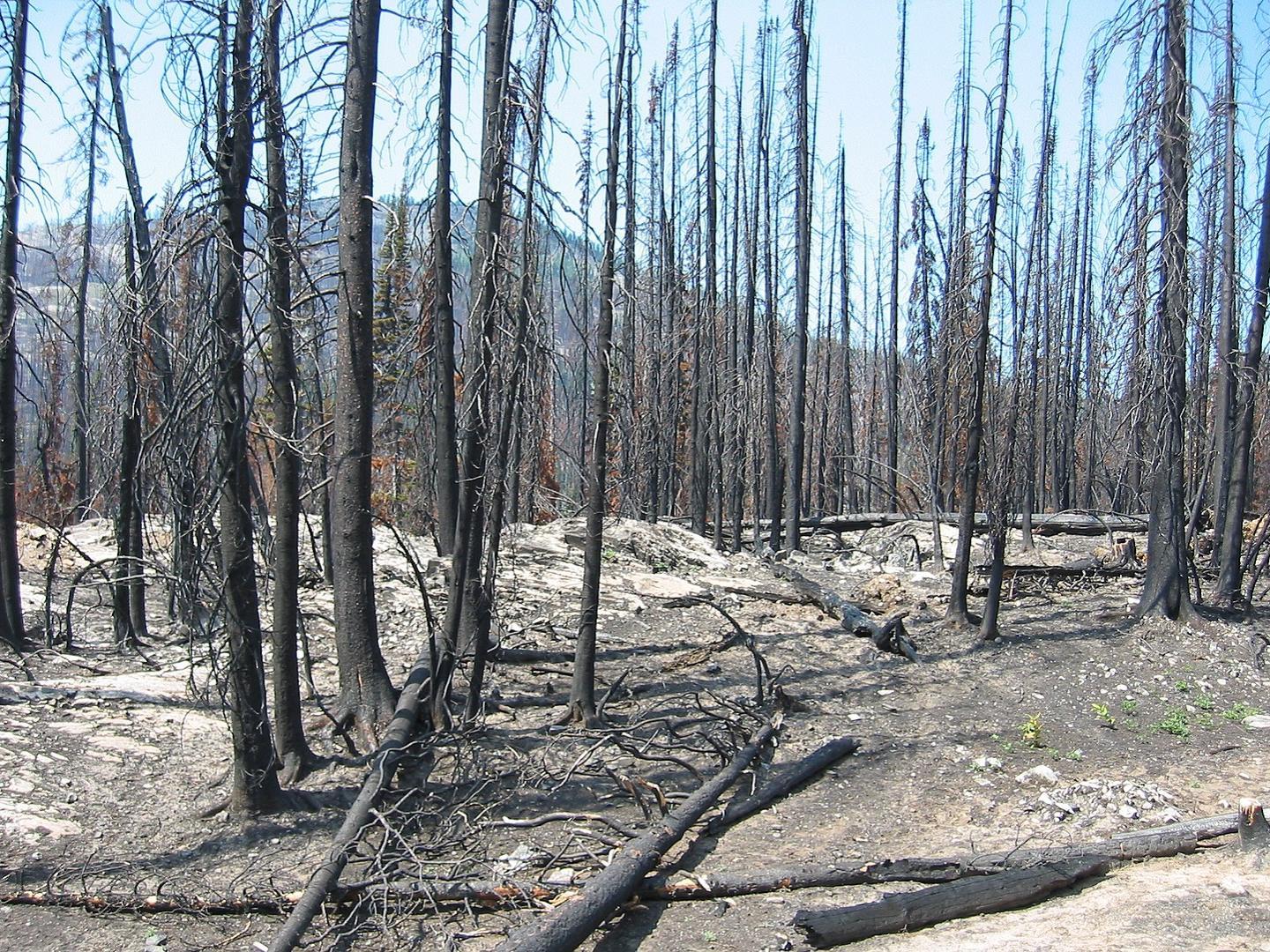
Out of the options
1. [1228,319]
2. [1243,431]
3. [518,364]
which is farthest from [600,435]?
[1243,431]

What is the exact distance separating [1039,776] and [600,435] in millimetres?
4409

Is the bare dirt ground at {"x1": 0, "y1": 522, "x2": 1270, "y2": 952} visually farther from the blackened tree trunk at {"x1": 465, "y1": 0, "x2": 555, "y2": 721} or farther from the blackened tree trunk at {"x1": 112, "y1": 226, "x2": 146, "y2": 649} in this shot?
the blackened tree trunk at {"x1": 465, "y1": 0, "x2": 555, "y2": 721}

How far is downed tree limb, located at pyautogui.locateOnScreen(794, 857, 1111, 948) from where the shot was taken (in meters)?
4.95

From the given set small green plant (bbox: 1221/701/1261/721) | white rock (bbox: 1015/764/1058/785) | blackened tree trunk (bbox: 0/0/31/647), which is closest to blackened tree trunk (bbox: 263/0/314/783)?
blackened tree trunk (bbox: 0/0/31/647)

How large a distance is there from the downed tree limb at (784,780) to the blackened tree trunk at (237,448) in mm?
3152

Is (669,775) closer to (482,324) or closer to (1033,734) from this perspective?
(1033,734)

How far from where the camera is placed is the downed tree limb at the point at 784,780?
21.9ft

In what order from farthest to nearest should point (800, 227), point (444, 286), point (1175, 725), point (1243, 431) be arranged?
point (800, 227)
point (1243, 431)
point (1175, 725)
point (444, 286)

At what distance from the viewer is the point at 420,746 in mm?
7422

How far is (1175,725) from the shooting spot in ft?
27.7

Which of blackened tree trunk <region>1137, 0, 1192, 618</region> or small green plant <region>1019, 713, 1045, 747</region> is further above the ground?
blackened tree trunk <region>1137, 0, 1192, 618</region>

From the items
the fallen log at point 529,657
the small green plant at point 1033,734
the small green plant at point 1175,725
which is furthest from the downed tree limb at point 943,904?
the fallen log at point 529,657

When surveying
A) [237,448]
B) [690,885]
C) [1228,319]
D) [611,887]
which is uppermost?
[1228,319]

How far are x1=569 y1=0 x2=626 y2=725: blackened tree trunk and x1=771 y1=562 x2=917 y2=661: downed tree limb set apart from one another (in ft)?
14.5
